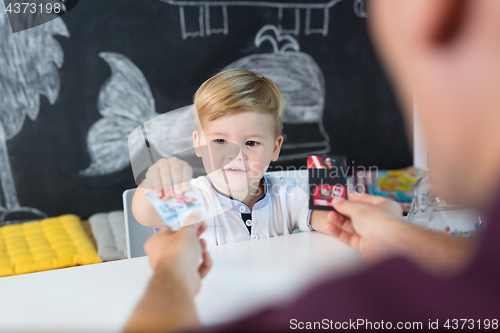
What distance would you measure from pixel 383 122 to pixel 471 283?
60.9 inches

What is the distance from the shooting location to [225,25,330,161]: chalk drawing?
139cm

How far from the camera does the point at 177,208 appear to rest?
39 cm

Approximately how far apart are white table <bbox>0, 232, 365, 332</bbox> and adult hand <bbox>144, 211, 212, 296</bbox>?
0.06 feet

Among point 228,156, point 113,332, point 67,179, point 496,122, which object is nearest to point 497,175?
point 496,122

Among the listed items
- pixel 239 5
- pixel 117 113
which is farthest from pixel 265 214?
pixel 239 5

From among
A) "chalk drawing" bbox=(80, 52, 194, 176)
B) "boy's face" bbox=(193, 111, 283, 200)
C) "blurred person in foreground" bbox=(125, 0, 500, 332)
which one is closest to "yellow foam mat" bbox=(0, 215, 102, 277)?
"chalk drawing" bbox=(80, 52, 194, 176)

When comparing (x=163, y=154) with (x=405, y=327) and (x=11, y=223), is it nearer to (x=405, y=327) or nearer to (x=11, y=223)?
(x=405, y=327)

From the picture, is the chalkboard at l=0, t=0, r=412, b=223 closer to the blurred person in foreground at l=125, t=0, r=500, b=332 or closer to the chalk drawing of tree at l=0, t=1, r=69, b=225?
the chalk drawing of tree at l=0, t=1, r=69, b=225

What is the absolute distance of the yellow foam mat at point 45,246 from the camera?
945mm

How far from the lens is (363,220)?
36cm

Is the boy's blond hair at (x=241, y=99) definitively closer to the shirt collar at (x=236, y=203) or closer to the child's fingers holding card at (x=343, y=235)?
the shirt collar at (x=236, y=203)

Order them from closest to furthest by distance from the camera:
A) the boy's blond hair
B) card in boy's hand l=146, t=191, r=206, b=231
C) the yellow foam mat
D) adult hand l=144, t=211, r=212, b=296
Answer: adult hand l=144, t=211, r=212, b=296, card in boy's hand l=146, t=191, r=206, b=231, the boy's blond hair, the yellow foam mat

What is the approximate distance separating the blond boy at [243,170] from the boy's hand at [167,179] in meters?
0.08

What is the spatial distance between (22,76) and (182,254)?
1.24m
